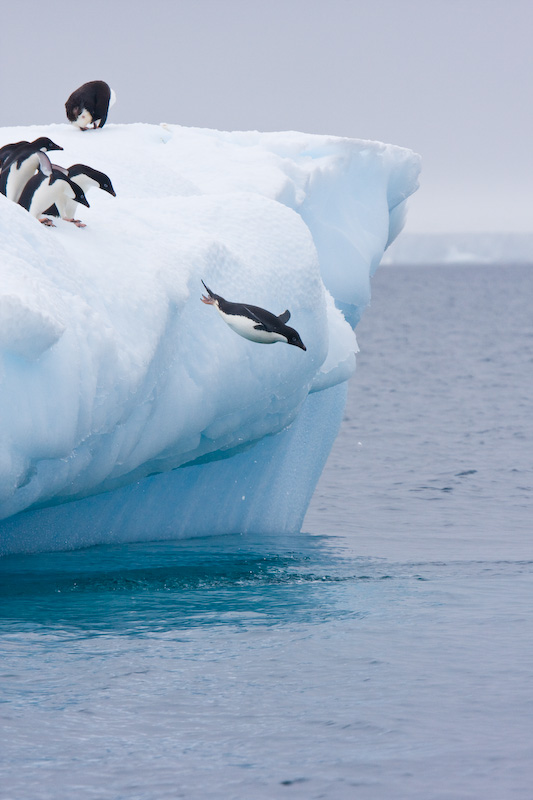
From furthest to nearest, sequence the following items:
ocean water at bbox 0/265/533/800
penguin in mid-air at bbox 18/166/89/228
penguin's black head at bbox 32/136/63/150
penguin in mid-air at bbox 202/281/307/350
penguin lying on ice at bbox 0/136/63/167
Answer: penguin's black head at bbox 32/136/63/150, penguin lying on ice at bbox 0/136/63/167, penguin in mid-air at bbox 18/166/89/228, penguin in mid-air at bbox 202/281/307/350, ocean water at bbox 0/265/533/800

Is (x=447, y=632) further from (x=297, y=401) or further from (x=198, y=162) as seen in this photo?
(x=198, y=162)

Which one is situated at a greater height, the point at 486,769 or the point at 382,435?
the point at 486,769

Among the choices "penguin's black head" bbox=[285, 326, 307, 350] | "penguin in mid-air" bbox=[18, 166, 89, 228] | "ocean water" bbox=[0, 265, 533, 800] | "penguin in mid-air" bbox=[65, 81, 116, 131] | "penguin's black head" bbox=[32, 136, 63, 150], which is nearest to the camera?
"ocean water" bbox=[0, 265, 533, 800]

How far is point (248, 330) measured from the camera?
9.13 m

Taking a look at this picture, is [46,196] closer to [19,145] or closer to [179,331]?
[19,145]

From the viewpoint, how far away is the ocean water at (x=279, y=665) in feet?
20.2

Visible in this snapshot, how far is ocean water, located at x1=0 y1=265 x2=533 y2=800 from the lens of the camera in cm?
616

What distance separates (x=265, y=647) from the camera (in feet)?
26.8

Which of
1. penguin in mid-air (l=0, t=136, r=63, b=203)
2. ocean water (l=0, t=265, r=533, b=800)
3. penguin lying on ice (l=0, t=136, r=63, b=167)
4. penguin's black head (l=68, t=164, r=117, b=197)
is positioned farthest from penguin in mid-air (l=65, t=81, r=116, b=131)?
ocean water (l=0, t=265, r=533, b=800)

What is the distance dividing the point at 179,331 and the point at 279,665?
112 inches

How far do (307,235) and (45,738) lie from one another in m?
5.80

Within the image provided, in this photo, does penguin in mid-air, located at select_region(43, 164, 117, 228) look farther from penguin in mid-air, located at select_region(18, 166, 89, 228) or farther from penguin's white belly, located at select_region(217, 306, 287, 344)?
penguin's white belly, located at select_region(217, 306, 287, 344)

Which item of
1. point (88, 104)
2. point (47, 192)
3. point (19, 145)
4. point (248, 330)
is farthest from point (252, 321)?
point (88, 104)

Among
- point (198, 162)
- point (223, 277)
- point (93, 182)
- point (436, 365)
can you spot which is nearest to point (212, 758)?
point (223, 277)
